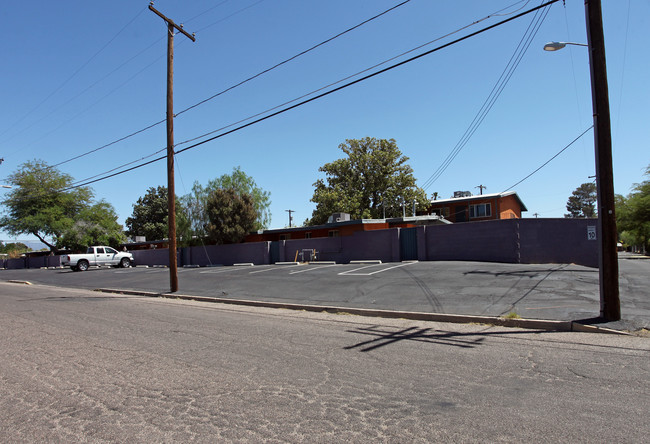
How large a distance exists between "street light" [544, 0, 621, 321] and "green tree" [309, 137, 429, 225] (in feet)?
112

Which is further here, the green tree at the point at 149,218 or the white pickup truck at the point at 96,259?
the green tree at the point at 149,218

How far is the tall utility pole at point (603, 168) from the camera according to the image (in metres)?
8.34

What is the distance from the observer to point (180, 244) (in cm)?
4066

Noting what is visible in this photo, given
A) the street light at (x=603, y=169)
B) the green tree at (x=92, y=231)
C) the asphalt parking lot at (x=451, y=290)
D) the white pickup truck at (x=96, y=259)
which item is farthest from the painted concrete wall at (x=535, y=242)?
the green tree at (x=92, y=231)

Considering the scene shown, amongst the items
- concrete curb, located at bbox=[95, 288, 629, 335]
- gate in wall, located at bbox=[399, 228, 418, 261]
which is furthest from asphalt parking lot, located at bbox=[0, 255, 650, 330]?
gate in wall, located at bbox=[399, 228, 418, 261]

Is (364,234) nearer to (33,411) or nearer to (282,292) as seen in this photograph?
(282,292)

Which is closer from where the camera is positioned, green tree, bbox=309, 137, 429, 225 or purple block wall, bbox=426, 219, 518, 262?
purple block wall, bbox=426, 219, 518, 262

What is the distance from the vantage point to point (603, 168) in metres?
8.55

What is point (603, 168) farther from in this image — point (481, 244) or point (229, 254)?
point (229, 254)

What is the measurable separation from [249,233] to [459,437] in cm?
3449

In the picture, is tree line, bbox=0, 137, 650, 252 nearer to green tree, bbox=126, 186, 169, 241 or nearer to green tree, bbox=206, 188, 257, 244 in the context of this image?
green tree, bbox=206, 188, 257, 244

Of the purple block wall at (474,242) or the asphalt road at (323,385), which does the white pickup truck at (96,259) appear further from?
the asphalt road at (323,385)

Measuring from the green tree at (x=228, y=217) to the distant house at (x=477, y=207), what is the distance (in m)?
20.9

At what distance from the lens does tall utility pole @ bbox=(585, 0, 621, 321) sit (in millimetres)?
8344
